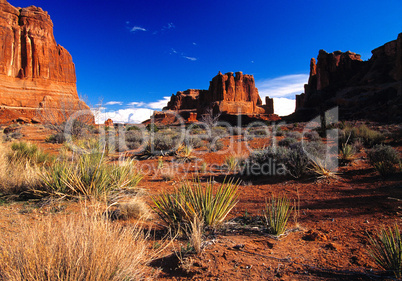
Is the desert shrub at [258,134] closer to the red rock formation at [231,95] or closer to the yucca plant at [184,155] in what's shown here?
the yucca plant at [184,155]

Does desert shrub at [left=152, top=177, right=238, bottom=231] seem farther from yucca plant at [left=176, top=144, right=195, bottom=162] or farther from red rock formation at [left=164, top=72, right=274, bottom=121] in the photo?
red rock formation at [left=164, top=72, right=274, bottom=121]

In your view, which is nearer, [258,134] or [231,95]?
[258,134]

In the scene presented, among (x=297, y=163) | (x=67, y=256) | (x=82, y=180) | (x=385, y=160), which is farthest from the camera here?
(x=297, y=163)

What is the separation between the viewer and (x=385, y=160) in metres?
6.05

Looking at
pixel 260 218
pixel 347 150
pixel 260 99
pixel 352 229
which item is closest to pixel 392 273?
pixel 352 229

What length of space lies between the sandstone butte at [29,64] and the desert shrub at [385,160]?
50.3 m

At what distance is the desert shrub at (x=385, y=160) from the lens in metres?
5.55

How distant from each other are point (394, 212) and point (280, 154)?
4.03 m

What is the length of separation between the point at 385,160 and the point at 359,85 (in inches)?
2307

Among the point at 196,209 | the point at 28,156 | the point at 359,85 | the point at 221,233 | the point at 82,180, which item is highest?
the point at 359,85

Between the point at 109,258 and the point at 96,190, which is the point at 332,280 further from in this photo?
the point at 96,190

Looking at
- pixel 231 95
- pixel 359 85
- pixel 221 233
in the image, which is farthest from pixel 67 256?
pixel 231 95

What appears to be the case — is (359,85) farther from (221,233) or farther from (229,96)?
(221,233)

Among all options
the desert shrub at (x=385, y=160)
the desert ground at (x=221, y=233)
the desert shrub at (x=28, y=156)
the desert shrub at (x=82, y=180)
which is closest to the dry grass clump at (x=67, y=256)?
the desert ground at (x=221, y=233)
